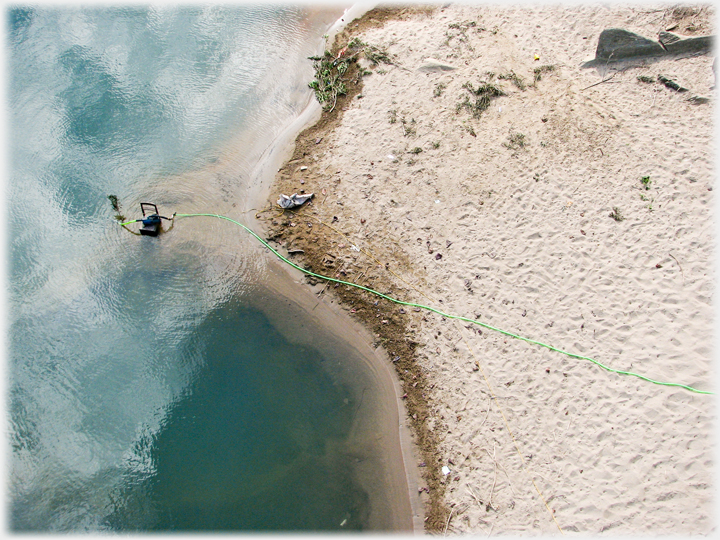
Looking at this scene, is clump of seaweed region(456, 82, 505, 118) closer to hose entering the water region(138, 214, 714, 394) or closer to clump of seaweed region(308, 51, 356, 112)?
clump of seaweed region(308, 51, 356, 112)

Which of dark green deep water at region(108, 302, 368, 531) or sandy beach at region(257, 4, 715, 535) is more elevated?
sandy beach at region(257, 4, 715, 535)

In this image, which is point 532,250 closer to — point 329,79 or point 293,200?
point 293,200

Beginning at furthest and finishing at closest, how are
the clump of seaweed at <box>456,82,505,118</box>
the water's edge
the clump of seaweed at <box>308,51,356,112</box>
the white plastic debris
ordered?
the clump of seaweed at <box>308,51,356,112</box>, the clump of seaweed at <box>456,82,505,118</box>, the white plastic debris, the water's edge

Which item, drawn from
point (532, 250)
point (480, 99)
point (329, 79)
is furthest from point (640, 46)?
point (329, 79)

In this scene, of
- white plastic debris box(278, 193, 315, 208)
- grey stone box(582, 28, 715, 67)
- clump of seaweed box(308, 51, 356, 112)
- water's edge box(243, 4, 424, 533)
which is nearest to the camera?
water's edge box(243, 4, 424, 533)

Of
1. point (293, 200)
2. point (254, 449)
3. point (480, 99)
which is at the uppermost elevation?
point (480, 99)

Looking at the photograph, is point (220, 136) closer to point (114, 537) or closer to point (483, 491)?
point (114, 537)

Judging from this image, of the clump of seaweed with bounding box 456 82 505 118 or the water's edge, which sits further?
the clump of seaweed with bounding box 456 82 505 118

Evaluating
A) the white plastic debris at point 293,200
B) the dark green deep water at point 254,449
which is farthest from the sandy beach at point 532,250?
the dark green deep water at point 254,449

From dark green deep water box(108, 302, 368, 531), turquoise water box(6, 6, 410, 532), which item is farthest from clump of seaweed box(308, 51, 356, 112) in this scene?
dark green deep water box(108, 302, 368, 531)
